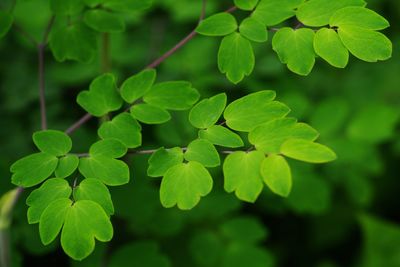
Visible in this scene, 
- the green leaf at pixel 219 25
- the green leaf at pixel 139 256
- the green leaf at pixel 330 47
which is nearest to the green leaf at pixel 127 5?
the green leaf at pixel 219 25

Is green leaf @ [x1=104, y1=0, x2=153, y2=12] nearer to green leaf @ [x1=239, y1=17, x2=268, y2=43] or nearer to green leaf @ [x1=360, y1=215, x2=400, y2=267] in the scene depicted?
green leaf @ [x1=239, y1=17, x2=268, y2=43]

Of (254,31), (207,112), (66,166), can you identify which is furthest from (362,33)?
(66,166)

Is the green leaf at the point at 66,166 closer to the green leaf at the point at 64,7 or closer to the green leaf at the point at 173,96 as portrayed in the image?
the green leaf at the point at 173,96

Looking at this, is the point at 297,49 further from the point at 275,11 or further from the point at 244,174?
the point at 244,174

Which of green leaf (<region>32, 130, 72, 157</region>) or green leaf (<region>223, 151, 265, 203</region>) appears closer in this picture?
green leaf (<region>223, 151, 265, 203</region>)

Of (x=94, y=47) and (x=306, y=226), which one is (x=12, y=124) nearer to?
(x=94, y=47)

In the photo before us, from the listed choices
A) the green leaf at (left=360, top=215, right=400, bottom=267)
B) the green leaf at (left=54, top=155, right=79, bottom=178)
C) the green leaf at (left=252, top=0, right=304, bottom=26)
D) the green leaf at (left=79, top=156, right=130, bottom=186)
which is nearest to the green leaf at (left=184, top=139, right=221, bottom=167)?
the green leaf at (left=79, top=156, right=130, bottom=186)
